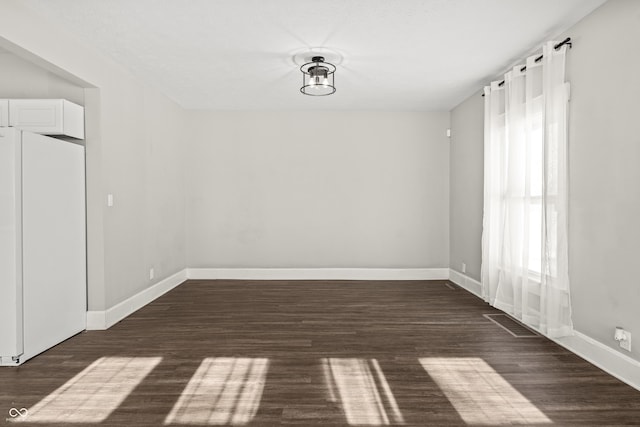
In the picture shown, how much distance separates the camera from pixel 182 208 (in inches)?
242

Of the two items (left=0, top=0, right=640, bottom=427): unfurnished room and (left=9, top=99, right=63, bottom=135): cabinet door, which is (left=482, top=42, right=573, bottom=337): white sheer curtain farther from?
(left=9, top=99, right=63, bottom=135): cabinet door

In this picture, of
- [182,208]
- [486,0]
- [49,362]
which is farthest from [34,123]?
[486,0]

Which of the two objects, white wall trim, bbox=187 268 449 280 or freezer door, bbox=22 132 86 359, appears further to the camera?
white wall trim, bbox=187 268 449 280

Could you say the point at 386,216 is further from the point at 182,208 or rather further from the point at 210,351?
the point at 210,351

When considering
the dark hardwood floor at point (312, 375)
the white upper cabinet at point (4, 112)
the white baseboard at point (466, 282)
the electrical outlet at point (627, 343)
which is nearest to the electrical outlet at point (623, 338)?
the electrical outlet at point (627, 343)

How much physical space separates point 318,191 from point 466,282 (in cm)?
262

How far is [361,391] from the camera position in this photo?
2521mm

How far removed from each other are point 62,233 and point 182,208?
8.90 feet

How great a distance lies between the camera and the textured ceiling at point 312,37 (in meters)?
2.95

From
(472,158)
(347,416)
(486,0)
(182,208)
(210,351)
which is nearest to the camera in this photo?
(347,416)

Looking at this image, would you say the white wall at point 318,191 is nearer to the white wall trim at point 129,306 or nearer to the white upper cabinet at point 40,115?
the white wall trim at point 129,306

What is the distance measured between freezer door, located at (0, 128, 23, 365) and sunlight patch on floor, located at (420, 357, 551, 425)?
3.09m

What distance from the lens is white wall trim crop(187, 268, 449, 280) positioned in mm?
6309

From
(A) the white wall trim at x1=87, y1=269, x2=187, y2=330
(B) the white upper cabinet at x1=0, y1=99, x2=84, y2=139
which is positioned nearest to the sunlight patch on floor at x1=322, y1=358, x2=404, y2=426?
(A) the white wall trim at x1=87, y1=269, x2=187, y2=330
